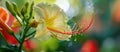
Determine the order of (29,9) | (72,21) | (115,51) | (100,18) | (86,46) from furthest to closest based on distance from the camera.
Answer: (100,18)
(115,51)
(86,46)
(72,21)
(29,9)

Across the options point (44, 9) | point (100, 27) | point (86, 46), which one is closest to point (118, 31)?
point (100, 27)

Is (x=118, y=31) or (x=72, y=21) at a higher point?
(x=72, y=21)

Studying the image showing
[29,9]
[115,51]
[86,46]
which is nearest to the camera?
[29,9]

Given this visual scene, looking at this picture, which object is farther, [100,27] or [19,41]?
[100,27]

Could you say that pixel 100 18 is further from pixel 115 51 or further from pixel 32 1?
pixel 32 1

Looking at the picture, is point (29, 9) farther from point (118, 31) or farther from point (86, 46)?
point (118, 31)
